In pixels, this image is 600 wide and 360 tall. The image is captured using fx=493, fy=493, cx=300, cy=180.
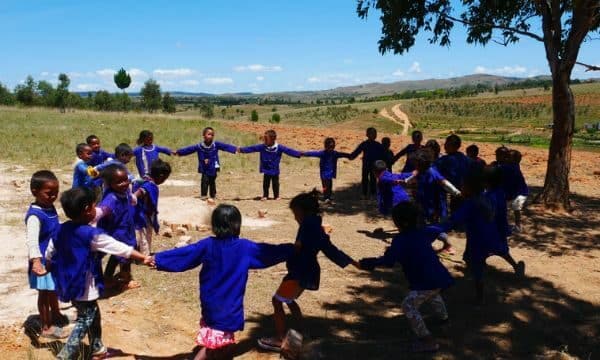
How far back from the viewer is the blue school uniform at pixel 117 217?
5.03 meters

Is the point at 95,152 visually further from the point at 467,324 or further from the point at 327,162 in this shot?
the point at 467,324

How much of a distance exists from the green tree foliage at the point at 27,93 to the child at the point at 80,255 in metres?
81.4

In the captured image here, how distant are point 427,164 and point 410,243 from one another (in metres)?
2.89

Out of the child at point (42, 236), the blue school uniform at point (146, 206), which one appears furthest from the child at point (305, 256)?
the blue school uniform at point (146, 206)

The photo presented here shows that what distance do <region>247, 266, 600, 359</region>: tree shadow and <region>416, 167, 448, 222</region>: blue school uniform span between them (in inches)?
49.5

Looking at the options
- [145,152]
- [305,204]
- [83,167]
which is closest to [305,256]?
[305,204]

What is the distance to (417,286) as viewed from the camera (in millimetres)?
4281

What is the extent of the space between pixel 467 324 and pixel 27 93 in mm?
84889

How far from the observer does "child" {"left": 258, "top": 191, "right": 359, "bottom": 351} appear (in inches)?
A: 163

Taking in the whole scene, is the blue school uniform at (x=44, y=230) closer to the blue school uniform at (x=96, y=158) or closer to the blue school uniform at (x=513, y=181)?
the blue school uniform at (x=96, y=158)

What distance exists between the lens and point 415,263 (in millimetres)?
4242

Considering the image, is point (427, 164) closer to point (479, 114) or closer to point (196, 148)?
point (196, 148)

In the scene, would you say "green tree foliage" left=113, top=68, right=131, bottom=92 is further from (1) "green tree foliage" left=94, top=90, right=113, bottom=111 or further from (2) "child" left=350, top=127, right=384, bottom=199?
(2) "child" left=350, top=127, right=384, bottom=199

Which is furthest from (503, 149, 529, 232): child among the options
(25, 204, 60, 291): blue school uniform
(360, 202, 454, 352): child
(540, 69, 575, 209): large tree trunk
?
(25, 204, 60, 291): blue school uniform
